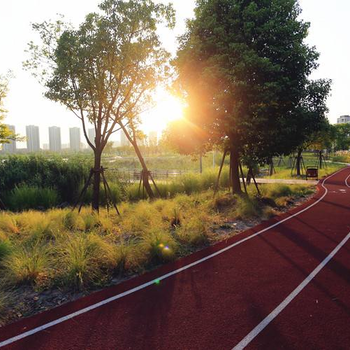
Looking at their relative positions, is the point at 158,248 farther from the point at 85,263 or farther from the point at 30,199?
the point at 30,199

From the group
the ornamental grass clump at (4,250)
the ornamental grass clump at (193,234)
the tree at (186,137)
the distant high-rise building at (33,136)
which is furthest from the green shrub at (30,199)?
the distant high-rise building at (33,136)

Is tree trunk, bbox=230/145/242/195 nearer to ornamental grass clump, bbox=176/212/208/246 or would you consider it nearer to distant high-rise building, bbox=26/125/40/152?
ornamental grass clump, bbox=176/212/208/246

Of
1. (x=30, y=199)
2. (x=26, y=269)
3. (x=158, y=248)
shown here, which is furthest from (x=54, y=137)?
(x=26, y=269)

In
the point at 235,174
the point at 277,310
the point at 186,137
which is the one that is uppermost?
the point at 186,137

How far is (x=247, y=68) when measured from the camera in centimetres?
1251

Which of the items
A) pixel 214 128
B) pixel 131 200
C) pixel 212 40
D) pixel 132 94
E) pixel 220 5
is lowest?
pixel 131 200

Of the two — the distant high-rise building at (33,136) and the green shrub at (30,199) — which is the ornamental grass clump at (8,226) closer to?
the green shrub at (30,199)

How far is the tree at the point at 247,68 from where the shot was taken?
12.7 meters

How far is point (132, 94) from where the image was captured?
1403cm

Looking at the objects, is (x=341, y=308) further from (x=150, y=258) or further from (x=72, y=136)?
(x=72, y=136)

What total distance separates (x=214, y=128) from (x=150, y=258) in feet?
30.0

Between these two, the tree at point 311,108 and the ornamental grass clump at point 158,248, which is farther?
the tree at point 311,108

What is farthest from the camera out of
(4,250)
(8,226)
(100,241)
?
(8,226)

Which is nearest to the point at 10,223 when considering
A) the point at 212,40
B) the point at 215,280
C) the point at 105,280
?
the point at 105,280
